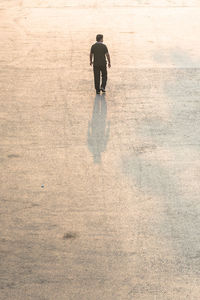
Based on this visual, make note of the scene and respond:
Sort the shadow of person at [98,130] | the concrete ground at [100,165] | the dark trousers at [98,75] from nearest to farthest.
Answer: the concrete ground at [100,165] → the shadow of person at [98,130] → the dark trousers at [98,75]

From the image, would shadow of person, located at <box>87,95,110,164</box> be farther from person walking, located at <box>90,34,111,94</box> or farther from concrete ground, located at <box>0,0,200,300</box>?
person walking, located at <box>90,34,111,94</box>

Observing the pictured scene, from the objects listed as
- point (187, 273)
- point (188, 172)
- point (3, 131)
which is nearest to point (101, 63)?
point (3, 131)

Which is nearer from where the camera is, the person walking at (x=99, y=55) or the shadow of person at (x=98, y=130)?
the shadow of person at (x=98, y=130)

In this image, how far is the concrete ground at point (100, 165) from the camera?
6.38 meters

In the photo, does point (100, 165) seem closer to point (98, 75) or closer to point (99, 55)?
point (98, 75)

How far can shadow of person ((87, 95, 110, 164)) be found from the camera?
8.96 m

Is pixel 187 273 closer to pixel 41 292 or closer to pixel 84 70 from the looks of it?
pixel 41 292

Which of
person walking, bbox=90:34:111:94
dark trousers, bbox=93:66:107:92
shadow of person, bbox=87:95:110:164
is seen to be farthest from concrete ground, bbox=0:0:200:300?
person walking, bbox=90:34:111:94

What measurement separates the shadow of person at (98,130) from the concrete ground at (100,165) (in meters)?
0.02

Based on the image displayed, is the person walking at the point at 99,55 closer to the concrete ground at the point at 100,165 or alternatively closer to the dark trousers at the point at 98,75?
the dark trousers at the point at 98,75

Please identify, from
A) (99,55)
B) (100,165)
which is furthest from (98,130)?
(99,55)

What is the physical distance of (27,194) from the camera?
7.84 metres

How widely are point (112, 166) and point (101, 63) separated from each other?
3.10 metres

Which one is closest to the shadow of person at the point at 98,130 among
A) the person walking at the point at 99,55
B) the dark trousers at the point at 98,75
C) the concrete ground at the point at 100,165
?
the concrete ground at the point at 100,165
